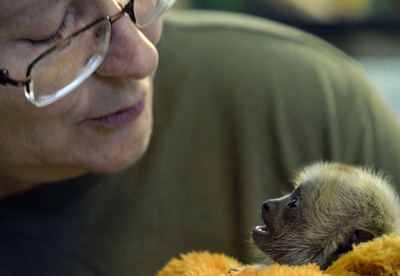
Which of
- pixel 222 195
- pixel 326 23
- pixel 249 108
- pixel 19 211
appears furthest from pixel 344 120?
pixel 326 23

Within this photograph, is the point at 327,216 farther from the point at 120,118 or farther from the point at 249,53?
the point at 249,53

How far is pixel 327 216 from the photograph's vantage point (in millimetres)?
666

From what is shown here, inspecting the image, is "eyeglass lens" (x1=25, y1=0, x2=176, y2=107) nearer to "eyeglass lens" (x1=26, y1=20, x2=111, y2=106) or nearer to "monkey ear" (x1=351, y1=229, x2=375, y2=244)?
"eyeglass lens" (x1=26, y1=20, x2=111, y2=106)

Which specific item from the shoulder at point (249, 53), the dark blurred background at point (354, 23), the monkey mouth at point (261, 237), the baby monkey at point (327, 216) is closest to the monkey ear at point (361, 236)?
the baby monkey at point (327, 216)

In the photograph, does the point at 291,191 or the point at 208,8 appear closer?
the point at 291,191

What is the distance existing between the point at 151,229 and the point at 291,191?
45 cm

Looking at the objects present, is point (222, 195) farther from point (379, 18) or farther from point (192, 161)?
Result: point (379, 18)

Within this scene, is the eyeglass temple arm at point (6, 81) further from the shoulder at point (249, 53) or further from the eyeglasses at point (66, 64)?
the shoulder at point (249, 53)

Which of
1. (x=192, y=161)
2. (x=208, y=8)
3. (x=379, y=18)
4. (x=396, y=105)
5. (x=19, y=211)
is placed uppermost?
(x=208, y=8)

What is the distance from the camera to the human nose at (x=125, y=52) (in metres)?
0.79

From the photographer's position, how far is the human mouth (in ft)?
2.88

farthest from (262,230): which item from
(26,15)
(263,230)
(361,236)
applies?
(26,15)

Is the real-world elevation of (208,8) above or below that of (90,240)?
above

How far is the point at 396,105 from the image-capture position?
307 cm
